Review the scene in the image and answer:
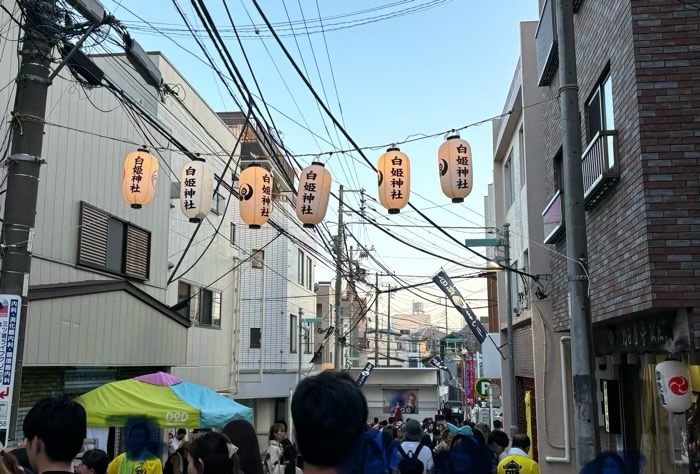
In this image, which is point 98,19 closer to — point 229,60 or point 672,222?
point 229,60

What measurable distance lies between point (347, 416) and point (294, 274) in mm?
26542

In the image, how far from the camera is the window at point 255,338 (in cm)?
2648

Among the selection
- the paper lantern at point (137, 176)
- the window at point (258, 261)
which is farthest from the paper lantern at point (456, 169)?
the window at point (258, 261)

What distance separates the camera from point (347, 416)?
239 centimetres

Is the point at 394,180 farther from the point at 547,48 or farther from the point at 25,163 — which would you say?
the point at 25,163

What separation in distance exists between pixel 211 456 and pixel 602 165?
6.02 metres

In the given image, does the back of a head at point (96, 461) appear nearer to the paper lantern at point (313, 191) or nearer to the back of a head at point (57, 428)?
the back of a head at point (57, 428)

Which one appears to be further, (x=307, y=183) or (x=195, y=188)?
(x=195, y=188)

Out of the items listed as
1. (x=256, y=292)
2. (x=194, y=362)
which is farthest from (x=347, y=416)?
(x=256, y=292)

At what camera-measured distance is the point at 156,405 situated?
8531 millimetres

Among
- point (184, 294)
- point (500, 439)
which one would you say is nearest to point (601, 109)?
point (500, 439)

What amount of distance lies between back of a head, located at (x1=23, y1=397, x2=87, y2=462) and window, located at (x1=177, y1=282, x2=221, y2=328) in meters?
14.7

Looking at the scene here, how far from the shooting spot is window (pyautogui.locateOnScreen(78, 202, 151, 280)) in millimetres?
11984

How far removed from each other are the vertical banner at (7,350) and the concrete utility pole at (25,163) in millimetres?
102
